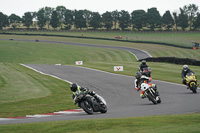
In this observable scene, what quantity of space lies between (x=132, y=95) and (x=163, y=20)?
150 m

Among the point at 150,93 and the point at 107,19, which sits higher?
the point at 107,19

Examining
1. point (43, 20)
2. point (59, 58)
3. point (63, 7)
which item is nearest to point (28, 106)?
point (59, 58)

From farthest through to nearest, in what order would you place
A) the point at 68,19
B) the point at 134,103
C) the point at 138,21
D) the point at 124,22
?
1. the point at 68,19
2. the point at 124,22
3. the point at 138,21
4. the point at 134,103

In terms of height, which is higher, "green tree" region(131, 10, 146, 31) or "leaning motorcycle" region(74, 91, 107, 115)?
"green tree" region(131, 10, 146, 31)

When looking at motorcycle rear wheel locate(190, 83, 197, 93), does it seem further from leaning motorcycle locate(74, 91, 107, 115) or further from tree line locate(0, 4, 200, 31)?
tree line locate(0, 4, 200, 31)

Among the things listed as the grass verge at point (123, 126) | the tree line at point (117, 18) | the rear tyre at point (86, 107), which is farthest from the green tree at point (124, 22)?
the grass verge at point (123, 126)

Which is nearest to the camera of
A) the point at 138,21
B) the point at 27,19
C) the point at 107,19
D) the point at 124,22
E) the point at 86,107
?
the point at 86,107

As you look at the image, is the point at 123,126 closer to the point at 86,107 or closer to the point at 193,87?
the point at 86,107

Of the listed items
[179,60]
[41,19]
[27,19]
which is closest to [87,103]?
[179,60]

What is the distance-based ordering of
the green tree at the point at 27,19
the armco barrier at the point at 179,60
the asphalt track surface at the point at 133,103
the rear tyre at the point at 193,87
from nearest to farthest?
the asphalt track surface at the point at 133,103 < the rear tyre at the point at 193,87 < the armco barrier at the point at 179,60 < the green tree at the point at 27,19

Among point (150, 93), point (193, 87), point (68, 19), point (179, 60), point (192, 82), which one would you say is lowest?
point (179, 60)

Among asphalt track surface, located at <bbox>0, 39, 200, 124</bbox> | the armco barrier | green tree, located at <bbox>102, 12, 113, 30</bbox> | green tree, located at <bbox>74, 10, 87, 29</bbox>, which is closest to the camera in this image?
asphalt track surface, located at <bbox>0, 39, 200, 124</bbox>

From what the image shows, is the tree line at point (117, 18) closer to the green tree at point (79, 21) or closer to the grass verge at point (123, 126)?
the green tree at point (79, 21)

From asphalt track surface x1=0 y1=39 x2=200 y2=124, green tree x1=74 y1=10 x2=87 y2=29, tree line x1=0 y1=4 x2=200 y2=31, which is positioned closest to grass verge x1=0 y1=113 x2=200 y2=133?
asphalt track surface x1=0 y1=39 x2=200 y2=124
